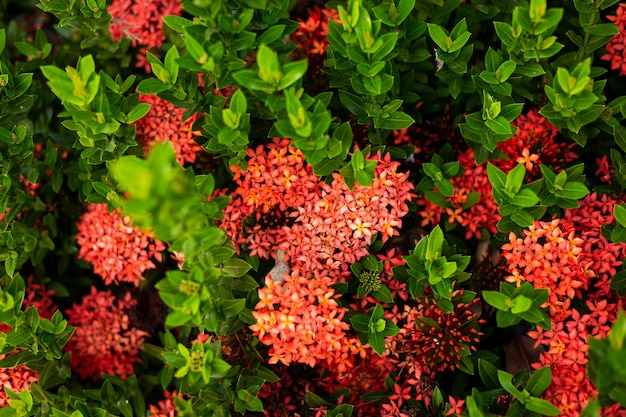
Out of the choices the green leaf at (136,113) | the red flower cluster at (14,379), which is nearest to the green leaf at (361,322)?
the green leaf at (136,113)

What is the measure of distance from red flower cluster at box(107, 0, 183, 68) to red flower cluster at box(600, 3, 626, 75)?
5.13 ft

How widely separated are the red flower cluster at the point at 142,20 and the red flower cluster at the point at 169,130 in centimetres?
27

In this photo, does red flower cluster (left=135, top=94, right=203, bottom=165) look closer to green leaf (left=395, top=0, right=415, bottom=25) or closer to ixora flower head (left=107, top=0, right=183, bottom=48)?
Result: ixora flower head (left=107, top=0, right=183, bottom=48)

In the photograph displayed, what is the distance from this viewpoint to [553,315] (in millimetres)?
1787

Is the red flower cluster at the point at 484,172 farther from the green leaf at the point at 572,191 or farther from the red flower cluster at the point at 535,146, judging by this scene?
the green leaf at the point at 572,191

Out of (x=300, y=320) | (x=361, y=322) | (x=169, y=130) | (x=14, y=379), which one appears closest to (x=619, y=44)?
(x=361, y=322)

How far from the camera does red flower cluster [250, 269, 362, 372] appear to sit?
1.73 metres

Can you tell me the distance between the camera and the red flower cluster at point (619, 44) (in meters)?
1.92

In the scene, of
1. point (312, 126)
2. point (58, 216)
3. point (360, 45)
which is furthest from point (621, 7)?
point (58, 216)

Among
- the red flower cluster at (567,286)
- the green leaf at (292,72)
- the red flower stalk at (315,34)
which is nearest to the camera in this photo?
the green leaf at (292,72)

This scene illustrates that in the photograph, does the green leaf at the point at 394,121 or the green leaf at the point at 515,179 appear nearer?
the green leaf at the point at 515,179

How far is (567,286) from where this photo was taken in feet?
5.76

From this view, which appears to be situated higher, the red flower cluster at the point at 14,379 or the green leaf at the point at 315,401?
the green leaf at the point at 315,401

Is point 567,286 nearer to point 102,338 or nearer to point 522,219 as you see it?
point 522,219
